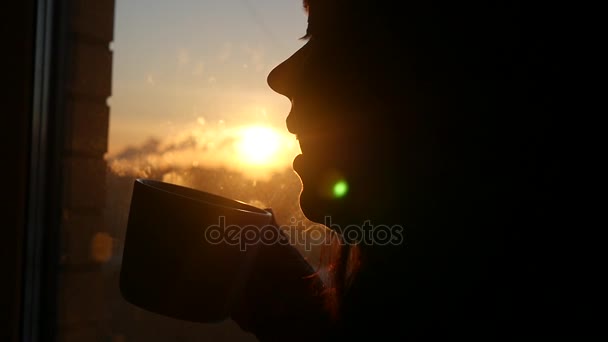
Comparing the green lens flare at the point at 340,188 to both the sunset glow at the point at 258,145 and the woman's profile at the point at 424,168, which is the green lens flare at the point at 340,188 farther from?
the sunset glow at the point at 258,145

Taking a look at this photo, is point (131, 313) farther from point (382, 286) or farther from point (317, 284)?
point (382, 286)

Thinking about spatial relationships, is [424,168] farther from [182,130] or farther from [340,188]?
[182,130]

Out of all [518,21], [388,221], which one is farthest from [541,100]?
[388,221]

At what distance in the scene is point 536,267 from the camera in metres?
0.47

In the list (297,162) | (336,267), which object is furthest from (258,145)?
(336,267)

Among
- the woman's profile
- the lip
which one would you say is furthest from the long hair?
the lip

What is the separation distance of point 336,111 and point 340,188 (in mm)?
94

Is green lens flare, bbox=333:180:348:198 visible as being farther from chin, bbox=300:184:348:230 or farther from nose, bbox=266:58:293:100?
nose, bbox=266:58:293:100

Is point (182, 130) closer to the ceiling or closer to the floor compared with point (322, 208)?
closer to the ceiling

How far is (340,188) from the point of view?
0.62 meters

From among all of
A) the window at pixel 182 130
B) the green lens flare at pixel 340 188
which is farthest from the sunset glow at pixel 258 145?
the green lens flare at pixel 340 188

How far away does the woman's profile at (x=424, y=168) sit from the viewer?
477 mm

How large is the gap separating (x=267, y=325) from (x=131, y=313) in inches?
8.4

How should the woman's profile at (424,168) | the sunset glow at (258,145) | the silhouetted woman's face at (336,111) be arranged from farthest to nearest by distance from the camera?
1. the sunset glow at (258,145)
2. the silhouetted woman's face at (336,111)
3. the woman's profile at (424,168)
